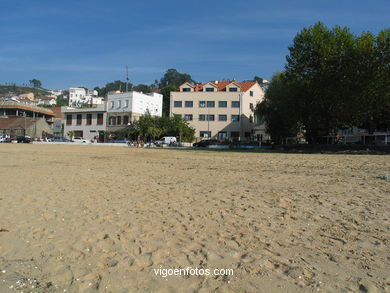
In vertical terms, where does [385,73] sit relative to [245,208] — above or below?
above

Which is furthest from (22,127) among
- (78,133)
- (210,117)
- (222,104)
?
(222,104)

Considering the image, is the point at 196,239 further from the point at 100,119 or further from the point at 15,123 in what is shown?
the point at 15,123

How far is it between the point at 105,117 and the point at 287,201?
7091cm

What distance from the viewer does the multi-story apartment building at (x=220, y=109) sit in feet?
224

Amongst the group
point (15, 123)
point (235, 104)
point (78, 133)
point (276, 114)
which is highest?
point (235, 104)

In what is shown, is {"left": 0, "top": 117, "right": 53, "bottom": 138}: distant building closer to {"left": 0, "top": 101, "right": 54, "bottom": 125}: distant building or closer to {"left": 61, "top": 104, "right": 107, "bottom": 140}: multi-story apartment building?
{"left": 0, "top": 101, "right": 54, "bottom": 125}: distant building

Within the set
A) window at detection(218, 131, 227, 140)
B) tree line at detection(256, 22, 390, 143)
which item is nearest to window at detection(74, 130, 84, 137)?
window at detection(218, 131, 227, 140)

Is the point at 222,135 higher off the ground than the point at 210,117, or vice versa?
the point at 210,117

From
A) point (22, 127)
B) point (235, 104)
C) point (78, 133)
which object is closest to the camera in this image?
point (235, 104)

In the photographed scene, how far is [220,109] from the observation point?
69375 millimetres

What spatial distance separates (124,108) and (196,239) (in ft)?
226

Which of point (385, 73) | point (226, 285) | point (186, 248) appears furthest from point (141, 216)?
point (385, 73)

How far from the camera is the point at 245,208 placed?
6.79 meters

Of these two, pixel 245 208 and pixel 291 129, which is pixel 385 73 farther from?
pixel 245 208
